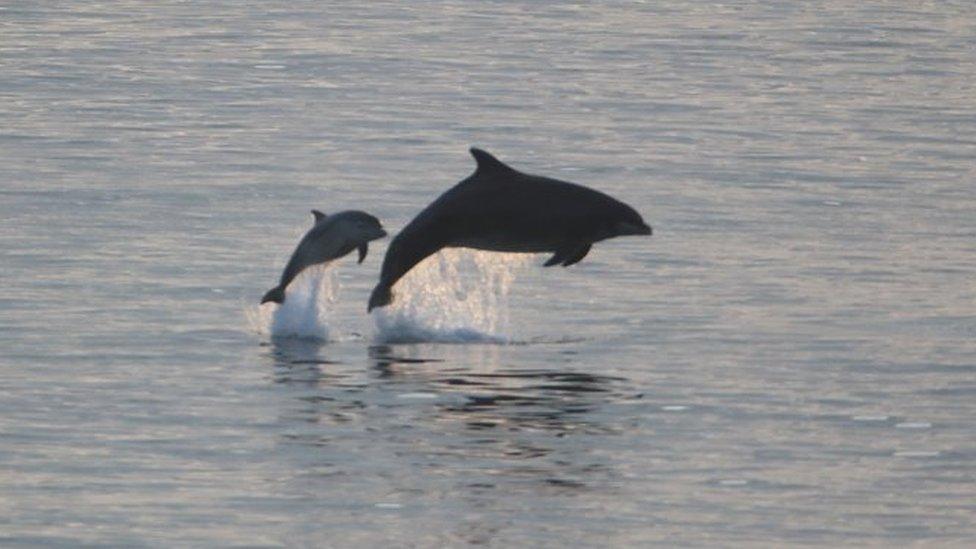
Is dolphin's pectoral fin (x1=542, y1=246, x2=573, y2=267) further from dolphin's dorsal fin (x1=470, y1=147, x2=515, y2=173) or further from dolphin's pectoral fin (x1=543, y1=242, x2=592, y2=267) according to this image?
dolphin's dorsal fin (x1=470, y1=147, x2=515, y2=173)

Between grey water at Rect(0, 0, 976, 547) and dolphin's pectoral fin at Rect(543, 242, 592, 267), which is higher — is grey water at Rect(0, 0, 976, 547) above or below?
below

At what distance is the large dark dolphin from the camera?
2491 centimetres

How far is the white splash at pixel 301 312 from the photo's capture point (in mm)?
26125

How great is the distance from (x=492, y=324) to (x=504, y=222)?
210 centimetres

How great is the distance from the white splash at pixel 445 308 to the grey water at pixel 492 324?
2.2 inches

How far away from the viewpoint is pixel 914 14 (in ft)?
234

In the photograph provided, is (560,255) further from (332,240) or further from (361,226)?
(332,240)

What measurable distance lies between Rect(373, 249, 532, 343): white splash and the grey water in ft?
0.18

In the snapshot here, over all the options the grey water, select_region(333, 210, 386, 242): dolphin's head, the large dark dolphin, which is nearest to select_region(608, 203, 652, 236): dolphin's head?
the large dark dolphin

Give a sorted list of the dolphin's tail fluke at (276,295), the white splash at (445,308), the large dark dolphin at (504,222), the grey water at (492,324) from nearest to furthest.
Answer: the grey water at (492,324) < the large dark dolphin at (504,222) < the dolphin's tail fluke at (276,295) < the white splash at (445,308)

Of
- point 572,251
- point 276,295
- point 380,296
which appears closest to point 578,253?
point 572,251

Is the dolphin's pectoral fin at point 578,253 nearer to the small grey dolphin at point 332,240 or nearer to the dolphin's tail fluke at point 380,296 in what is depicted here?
the dolphin's tail fluke at point 380,296

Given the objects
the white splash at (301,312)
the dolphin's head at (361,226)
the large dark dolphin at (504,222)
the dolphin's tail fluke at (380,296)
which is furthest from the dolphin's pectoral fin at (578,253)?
the white splash at (301,312)

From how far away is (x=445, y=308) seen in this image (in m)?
27.0
